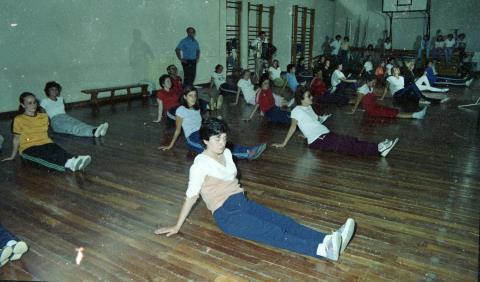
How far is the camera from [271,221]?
7.14 feet

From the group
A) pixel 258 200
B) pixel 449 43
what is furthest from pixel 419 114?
pixel 449 43

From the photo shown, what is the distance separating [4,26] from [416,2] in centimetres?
1287

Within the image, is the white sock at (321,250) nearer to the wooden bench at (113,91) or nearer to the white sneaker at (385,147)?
the white sneaker at (385,147)

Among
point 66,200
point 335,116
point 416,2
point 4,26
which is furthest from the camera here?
point 416,2

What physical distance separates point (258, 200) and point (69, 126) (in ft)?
9.80

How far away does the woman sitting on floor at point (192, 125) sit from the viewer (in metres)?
3.81

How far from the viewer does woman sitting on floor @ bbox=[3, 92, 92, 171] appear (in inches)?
136

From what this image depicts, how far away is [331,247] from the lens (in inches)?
78.3

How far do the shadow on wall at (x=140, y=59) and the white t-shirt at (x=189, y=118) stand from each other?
4.22 meters

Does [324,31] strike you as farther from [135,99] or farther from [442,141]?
[442,141]

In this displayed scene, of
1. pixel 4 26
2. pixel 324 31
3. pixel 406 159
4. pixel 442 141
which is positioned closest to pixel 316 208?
pixel 406 159

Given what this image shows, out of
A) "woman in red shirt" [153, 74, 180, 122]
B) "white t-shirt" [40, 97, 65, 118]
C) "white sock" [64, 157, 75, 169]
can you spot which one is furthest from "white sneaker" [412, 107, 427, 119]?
"white t-shirt" [40, 97, 65, 118]

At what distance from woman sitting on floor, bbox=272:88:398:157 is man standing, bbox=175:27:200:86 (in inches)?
168

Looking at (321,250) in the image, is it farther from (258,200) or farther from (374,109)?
(374,109)
